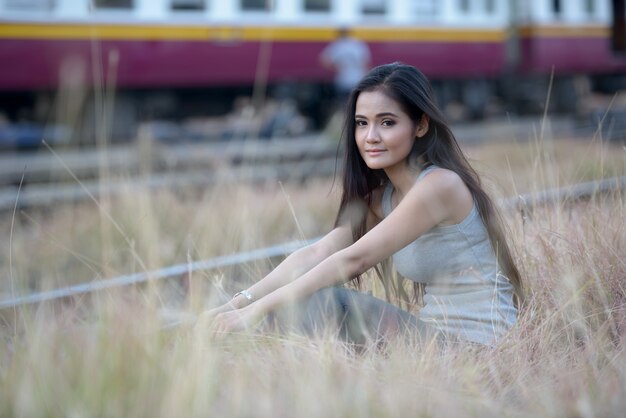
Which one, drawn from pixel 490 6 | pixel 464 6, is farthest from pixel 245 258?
pixel 490 6

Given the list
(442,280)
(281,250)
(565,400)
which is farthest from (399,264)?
(281,250)

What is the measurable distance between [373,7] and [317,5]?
1.24 meters

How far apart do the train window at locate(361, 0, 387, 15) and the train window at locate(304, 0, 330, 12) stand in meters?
0.74

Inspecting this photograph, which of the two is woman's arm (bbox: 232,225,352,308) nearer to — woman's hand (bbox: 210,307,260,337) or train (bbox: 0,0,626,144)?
woman's hand (bbox: 210,307,260,337)

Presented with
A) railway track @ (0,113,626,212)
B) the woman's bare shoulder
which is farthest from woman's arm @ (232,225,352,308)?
railway track @ (0,113,626,212)

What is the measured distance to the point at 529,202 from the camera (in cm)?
418

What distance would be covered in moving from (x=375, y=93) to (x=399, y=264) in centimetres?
52

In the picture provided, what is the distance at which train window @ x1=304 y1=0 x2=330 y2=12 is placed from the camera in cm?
1285

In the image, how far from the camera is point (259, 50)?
12109mm

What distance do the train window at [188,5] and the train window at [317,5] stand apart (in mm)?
1629

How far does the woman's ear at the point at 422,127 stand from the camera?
2703mm

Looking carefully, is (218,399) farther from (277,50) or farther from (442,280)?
(277,50)

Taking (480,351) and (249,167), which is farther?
(249,167)

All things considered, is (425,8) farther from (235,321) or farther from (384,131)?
(235,321)
